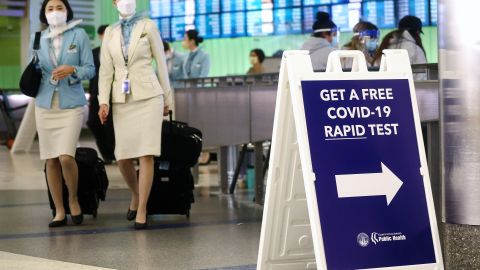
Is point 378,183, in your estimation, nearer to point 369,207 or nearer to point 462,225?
point 369,207

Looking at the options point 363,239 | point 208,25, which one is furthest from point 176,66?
point 363,239

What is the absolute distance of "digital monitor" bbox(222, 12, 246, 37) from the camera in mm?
17766

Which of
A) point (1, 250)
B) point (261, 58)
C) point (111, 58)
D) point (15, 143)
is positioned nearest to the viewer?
point (1, 250)

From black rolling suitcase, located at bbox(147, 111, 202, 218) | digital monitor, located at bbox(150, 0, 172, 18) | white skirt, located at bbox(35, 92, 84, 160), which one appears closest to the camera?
white skirt, located at bbox(35, 92, 84, 160)

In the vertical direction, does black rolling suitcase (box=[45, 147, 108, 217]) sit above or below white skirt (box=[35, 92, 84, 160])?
below

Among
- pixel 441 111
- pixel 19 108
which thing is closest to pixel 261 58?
pixel 19 108

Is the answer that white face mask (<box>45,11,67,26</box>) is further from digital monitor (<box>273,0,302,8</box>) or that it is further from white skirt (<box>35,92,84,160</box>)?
→ digital monitor (<box>273,0,302,8</box>)

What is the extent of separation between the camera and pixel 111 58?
25.4 feet

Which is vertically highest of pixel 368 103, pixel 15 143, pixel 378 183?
pixel 368 103

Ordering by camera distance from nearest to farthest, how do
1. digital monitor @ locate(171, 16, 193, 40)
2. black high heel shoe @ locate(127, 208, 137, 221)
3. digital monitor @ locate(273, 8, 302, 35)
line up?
black high heel shoe @ locate(127, 208, 137, 221), digital monitor @ locate(273, 8, 302, 35), digital monitor @ locate(171, 16, 193, 40)

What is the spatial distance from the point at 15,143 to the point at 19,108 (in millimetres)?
3252

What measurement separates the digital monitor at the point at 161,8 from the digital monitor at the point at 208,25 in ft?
2.08

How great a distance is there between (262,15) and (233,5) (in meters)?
0.87

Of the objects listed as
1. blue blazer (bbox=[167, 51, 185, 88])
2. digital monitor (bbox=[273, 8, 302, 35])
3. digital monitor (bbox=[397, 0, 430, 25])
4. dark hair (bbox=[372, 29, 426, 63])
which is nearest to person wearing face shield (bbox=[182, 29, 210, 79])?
blue blazer (bbox=[167, 51, 185, 88])
